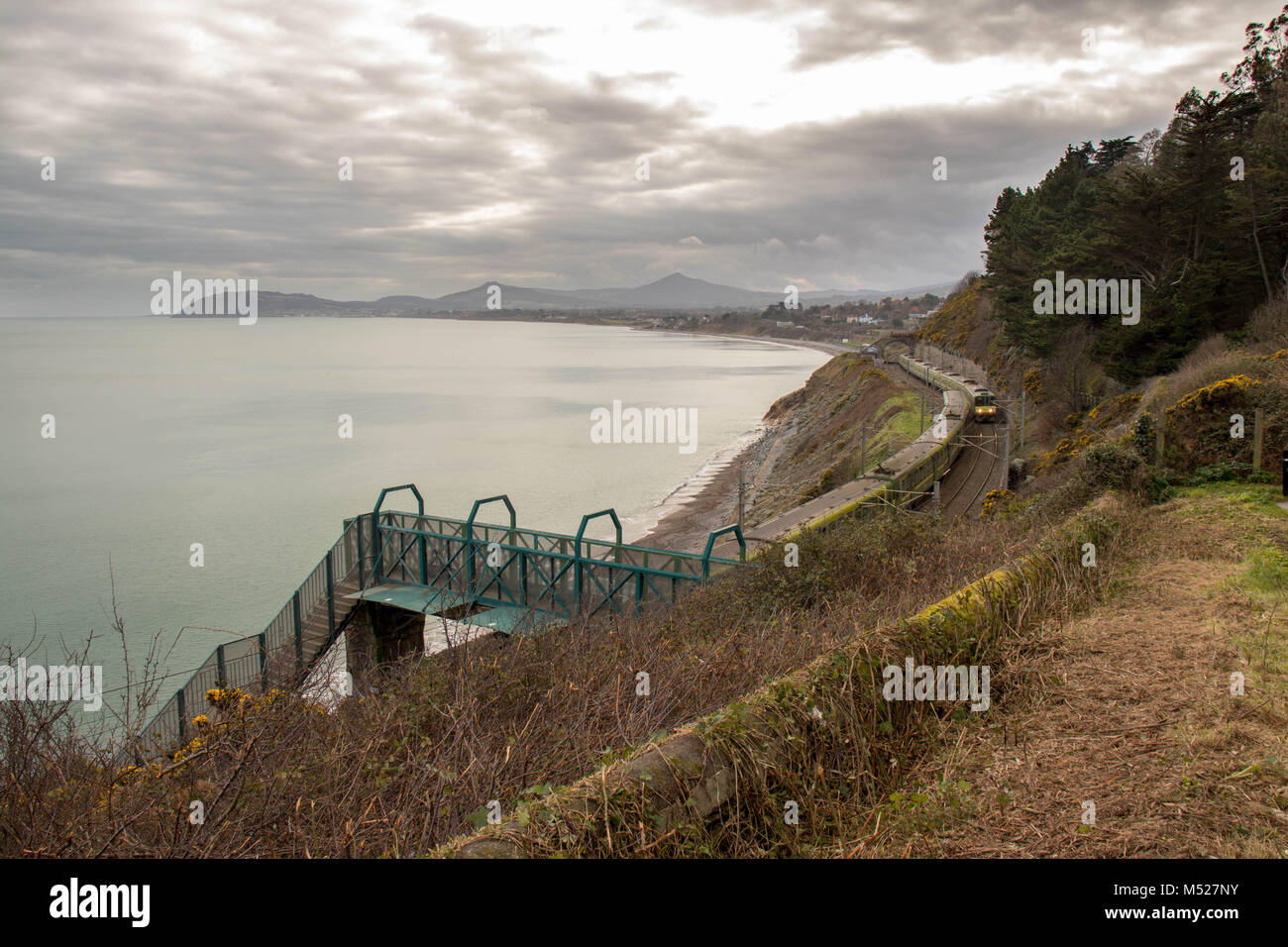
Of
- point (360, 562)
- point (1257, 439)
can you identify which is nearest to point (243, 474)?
point (360, 562)

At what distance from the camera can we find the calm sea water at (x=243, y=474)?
3022 cm

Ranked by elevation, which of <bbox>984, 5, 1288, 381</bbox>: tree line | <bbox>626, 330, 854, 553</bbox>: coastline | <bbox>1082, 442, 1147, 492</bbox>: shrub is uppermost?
<bbox>984, 5, 1288, 381</bbox>: tree line

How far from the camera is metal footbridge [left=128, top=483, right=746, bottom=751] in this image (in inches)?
609

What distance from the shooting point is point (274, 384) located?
123 metres

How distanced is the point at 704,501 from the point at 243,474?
30.9m

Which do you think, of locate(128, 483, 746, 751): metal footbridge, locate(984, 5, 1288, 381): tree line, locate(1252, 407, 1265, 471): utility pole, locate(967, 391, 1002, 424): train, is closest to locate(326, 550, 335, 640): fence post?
locate(128, 483, 746, 751): metal footbridge

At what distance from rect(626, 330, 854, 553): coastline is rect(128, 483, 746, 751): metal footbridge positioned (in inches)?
635

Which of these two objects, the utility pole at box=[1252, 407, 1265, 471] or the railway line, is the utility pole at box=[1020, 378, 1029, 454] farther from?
the utility pole at box=[1252, 407, 1265, 471]

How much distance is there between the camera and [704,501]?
46.5 m

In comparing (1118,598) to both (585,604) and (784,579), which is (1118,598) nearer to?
(784,579)

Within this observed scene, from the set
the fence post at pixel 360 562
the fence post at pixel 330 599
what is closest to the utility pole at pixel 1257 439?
the fence post at pixel 360 562

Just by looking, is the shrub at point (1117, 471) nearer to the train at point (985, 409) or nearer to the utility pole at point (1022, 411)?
the utility pole at point (1022, 411)

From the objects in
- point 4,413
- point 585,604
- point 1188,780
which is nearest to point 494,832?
point 1188,780
